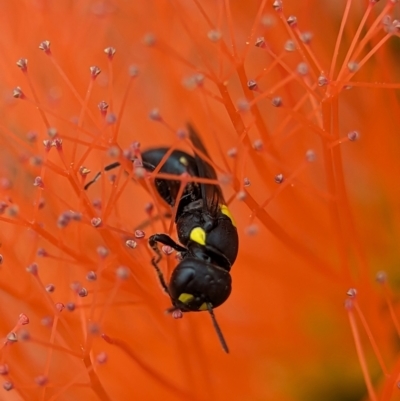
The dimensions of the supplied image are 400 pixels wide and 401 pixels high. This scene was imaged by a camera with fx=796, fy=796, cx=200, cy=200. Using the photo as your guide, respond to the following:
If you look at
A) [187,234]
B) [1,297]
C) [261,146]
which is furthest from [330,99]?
[1,297]

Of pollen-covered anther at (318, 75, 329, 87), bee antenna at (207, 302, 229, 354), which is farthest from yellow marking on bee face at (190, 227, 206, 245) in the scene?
pollen-covered anther at (318, 75, 329, 87)

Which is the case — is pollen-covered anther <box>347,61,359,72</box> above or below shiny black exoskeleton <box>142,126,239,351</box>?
above

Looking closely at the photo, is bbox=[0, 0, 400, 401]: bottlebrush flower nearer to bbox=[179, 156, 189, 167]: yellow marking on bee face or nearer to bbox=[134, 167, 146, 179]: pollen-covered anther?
bbox=[179, 156, 189, 167]: yellow marking on bee face

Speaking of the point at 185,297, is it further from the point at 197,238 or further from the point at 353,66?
the point at 353,66

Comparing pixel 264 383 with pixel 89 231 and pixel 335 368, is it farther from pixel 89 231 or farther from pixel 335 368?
pixel 89 231

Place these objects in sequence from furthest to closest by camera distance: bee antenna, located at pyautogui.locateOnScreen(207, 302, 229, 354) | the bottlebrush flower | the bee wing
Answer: the bottlebrush flower → the bee wing → bee antenna, located at pyautogui.locateOnScreen(207, 302, 229, 354)

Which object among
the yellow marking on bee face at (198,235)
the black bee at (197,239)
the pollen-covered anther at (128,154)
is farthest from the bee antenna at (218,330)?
the pollen-covered anther at (128,154)

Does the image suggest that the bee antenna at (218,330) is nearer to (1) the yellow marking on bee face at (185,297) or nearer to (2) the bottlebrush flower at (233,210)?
(1) the yellow marking on bee face at (185,297)
